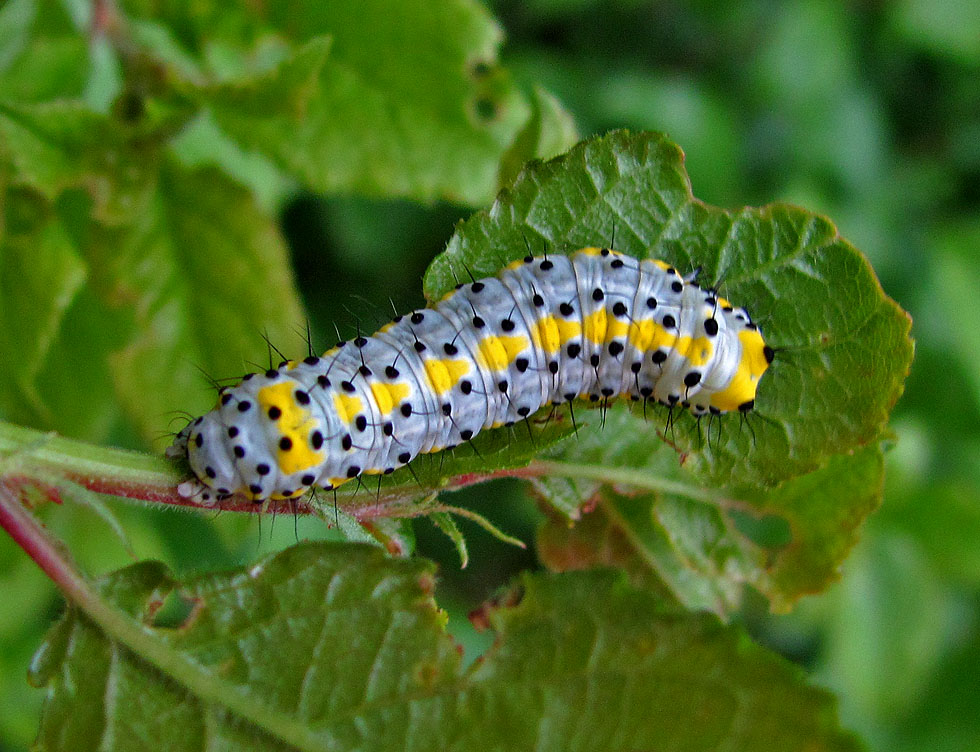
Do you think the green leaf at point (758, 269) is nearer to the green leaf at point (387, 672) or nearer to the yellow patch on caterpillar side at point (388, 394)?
the yellow patch on caterpillar side at point (388, 394)

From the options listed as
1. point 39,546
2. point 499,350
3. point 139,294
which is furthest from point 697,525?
point 139,294

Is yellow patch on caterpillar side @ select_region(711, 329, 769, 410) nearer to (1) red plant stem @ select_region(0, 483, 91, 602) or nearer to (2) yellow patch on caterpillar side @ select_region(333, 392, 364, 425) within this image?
(2) yellow patch on caterpillar side @ select_region(333, 392, 364, 425)

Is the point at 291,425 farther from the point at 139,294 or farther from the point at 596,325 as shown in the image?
the point at 139,294

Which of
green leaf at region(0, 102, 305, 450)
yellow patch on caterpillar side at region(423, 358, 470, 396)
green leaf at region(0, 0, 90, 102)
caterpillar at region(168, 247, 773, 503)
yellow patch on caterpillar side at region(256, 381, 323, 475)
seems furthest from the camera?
green leaf at region(0, 0, 90, 102)

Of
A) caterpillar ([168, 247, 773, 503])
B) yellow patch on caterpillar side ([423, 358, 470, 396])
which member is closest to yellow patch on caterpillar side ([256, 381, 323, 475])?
caterpillar ([168, 247, 773, 503])

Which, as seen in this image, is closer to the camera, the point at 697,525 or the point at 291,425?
the point at 291,425

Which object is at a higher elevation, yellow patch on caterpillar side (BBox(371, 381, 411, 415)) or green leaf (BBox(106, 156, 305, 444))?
yellow patch on caterpillar side (BBox(371, 381, 411, 415))

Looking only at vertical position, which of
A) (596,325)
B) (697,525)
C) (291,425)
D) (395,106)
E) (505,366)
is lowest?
(697,525)

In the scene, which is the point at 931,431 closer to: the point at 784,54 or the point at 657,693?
the point at 784,54
